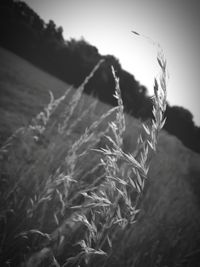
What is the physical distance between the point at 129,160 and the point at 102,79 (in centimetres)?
1882

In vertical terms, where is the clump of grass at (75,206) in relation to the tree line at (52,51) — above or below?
below

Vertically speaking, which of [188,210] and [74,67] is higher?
[74,67]

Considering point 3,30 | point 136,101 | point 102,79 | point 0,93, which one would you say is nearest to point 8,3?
point 3,30

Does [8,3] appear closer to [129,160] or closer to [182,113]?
[129,160]

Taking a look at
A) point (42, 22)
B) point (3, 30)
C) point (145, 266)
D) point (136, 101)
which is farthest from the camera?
point (136, 101)

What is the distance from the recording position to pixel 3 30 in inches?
635

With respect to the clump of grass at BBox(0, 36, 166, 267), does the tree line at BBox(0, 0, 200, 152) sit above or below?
above

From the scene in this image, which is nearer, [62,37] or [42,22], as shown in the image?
[42,22]

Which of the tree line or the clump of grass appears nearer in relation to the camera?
the clump of grass

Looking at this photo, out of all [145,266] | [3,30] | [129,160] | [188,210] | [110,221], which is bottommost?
[145,266]

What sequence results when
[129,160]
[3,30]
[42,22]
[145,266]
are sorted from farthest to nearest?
[42,22] < [3,30] < [145,266] < [129,160]

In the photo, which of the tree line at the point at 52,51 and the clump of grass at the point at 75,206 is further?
the tree line at the point at 52,51

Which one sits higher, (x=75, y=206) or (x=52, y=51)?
(x=52, y=51)

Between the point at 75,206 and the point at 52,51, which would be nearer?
the point at 75,206
